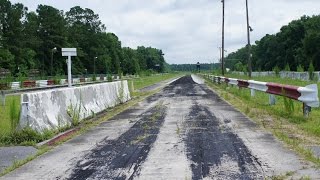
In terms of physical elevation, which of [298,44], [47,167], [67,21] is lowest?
[47,167]

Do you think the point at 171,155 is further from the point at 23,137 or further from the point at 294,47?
the point at 294,47

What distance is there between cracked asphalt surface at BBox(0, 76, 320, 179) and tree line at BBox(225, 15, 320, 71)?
244ft

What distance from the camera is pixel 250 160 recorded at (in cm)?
773

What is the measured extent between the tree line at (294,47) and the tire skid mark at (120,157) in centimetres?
7516

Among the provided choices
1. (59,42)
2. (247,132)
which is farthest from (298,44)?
(247,132)

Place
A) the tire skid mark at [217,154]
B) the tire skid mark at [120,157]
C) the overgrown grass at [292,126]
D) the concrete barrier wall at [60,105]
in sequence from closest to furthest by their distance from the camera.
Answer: the tire skid mark at [217,154], the tire skid mark at [120,157], the overgrown grass at [292,126], the concrete barrier wall at [60,105]

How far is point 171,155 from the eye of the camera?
821 centimetres

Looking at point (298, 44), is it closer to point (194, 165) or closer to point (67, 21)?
point (67, 21)

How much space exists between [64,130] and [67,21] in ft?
418

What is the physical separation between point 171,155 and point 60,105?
16.7 feet

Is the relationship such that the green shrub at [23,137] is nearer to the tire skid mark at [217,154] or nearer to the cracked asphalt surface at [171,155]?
the cracked asphalt surface at [171,155]

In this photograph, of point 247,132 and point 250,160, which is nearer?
point 250,160

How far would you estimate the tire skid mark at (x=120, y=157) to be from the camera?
7005 mm

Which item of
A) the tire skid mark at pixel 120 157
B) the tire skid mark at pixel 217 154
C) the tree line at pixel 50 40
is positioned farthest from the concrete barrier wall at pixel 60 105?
the tree line at pixel 50 40
